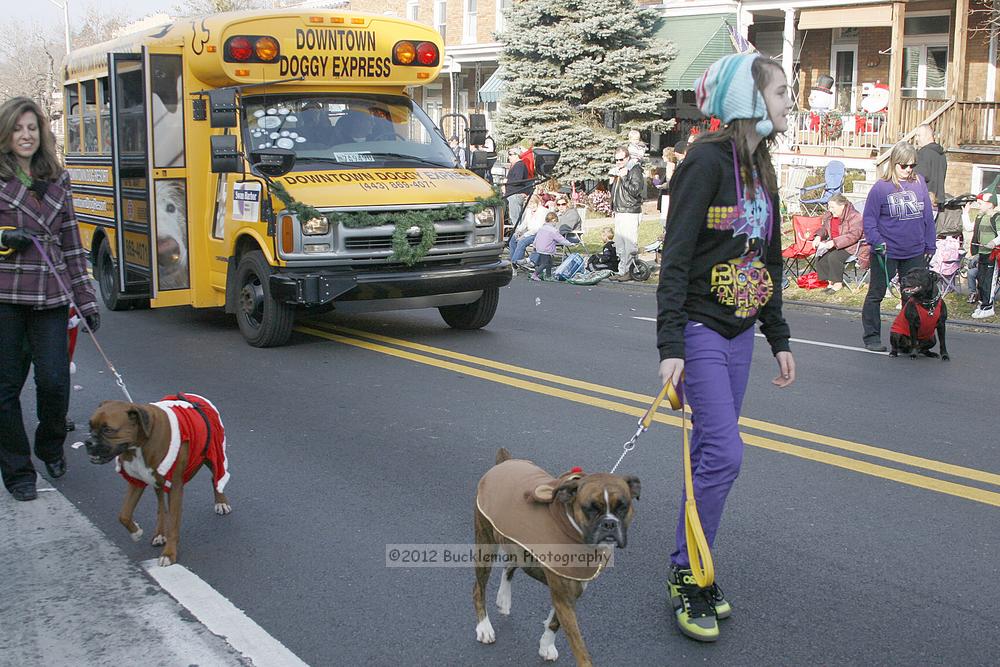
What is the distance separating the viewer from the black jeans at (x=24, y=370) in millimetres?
5504

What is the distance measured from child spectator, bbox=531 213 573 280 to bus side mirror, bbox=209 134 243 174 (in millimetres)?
7961

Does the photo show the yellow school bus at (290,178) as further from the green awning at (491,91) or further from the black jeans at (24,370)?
the green awning at (491,91)

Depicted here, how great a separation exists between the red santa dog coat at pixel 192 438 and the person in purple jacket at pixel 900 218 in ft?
23.6

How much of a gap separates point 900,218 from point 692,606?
7.07m

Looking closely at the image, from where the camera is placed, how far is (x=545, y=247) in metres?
16.7

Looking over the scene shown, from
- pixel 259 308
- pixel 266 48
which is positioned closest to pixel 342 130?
pixel 266 48

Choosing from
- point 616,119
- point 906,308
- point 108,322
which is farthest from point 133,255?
point 616,119

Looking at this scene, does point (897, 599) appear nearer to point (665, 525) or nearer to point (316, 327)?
point (665, 525)

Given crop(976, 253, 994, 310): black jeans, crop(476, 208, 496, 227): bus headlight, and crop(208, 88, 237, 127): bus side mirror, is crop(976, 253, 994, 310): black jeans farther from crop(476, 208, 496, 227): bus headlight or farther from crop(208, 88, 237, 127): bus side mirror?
crop(208, 88, 237, 127): bus side mirror

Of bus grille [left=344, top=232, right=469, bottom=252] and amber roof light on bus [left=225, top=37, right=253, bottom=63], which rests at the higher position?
amber roof light on bus [left=225, top=37, right=253, bottom=63]

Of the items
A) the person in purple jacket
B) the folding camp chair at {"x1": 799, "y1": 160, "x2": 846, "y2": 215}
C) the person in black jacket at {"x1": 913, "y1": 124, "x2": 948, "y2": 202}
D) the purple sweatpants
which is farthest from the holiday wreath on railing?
the purple sweatpants

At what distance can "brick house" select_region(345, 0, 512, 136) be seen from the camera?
3494 centimetres

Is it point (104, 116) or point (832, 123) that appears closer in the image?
point (104, 116)

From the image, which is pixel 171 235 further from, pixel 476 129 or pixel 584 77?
pixel 584 77
